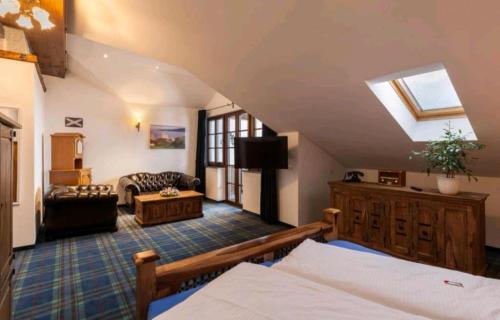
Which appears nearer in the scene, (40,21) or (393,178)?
(40,21)

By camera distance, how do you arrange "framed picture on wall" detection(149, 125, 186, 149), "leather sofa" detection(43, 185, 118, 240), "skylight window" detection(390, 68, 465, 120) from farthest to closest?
"framed picture on wall" detection(149, 125, 186, 149) → "leather sofa" detection(43, 185, 118, 240) → "skylight window" detection(390, 68, 465, 120)

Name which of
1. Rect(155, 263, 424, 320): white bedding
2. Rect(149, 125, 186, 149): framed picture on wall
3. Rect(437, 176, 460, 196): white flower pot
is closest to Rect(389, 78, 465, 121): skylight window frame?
Rect(437, 176, 460, 196): white flower pot

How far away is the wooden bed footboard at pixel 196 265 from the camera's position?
4.32 ft

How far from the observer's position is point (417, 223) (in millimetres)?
3152

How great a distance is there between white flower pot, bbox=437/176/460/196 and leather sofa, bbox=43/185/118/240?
15.5 feet

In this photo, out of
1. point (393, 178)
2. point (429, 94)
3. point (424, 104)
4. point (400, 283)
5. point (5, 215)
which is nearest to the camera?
point (400, 283)

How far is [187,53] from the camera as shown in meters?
3.25

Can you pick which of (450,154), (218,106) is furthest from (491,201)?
(218,106)

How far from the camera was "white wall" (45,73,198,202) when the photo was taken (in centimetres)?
542

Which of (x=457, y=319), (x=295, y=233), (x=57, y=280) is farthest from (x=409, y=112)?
(x=57, y=280)

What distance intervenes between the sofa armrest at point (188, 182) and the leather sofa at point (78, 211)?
205cm

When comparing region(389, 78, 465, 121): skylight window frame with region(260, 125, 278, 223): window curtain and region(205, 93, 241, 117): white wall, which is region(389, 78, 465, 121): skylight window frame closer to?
region(260, 125, 278, 223): window curtain

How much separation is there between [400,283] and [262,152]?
3.33 metres

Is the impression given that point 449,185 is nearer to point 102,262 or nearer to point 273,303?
point 273,303
